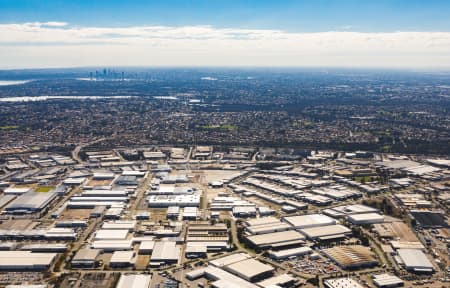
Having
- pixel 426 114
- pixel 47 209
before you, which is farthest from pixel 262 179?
pixel 426 114

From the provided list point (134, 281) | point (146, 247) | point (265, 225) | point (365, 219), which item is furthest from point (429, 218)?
point (134, 281)

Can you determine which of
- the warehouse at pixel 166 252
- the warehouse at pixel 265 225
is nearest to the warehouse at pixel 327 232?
the warehouse at pixel 265 225

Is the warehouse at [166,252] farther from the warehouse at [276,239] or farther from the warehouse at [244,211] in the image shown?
the warehouse at [244,211]

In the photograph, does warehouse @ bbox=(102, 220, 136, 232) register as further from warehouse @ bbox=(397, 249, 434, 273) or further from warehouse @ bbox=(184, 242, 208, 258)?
warehouse @ bbox=(397, 249, 434, 273)

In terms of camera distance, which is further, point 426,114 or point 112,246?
point 426,114

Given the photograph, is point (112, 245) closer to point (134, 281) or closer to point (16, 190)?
point (134, 281)

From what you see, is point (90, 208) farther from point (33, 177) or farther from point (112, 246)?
point (33, 177)

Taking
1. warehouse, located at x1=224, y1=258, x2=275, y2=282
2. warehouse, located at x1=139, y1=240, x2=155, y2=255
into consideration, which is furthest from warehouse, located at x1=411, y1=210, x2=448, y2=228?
warehouse, located at x1=139, y1=240, x2=155, y2=255
